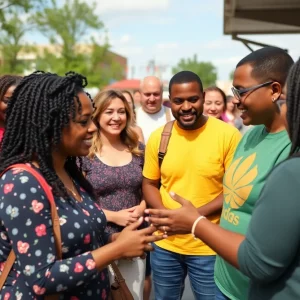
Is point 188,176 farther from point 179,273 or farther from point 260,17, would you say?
point 260,17

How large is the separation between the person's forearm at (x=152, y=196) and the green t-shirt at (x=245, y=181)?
3.02ft

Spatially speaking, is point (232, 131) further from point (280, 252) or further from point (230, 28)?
point (230, 28)

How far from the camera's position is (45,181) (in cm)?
190

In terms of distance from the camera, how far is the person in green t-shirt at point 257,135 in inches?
91.6

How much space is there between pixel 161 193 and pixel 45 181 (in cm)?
173

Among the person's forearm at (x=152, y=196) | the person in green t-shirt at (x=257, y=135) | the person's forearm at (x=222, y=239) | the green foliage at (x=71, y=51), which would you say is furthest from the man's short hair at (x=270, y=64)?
the green foliage at (x=71, y=51)

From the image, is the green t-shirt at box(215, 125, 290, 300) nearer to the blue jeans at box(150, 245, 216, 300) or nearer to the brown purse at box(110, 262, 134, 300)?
the brown purse at box(110, 262, 134, 300)

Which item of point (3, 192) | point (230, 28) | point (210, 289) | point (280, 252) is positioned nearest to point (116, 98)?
point (210, 289)

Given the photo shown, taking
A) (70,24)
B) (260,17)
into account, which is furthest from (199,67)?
(260,17)

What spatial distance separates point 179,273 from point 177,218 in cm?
163

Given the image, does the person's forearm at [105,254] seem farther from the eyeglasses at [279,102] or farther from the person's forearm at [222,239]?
the eyeglasses at [279,102]

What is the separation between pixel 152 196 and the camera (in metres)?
3.52

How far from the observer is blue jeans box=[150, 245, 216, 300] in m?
3.29

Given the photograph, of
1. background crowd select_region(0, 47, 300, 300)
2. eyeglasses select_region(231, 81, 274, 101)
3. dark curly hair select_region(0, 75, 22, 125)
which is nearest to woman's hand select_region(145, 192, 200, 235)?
background crowd select_region(0, 47, 300, 300)
